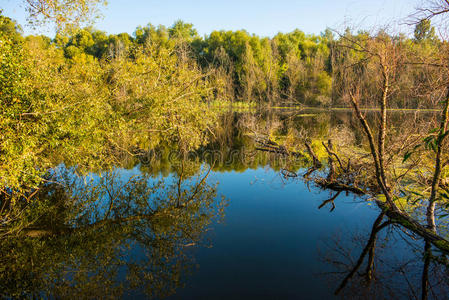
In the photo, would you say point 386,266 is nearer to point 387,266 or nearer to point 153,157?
point 387,266

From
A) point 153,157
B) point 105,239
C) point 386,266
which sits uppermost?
point 153,157

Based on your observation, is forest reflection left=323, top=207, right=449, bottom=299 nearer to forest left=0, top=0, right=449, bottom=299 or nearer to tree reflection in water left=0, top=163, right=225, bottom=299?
forest left=0, top=0, right=449, bottom=299

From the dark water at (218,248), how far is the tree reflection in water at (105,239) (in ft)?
0.10

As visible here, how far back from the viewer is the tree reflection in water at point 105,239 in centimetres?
602

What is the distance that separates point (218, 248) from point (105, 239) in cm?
321

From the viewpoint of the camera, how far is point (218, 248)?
7.71 metres

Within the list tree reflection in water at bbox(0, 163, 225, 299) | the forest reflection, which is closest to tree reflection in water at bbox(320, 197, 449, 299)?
the forest reflection

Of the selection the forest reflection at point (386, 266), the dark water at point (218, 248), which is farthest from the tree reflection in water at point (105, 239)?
the forest reflection at point (386, 266)

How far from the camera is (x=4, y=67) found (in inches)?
296

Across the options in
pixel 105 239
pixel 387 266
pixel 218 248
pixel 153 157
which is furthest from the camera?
pixel 153 157

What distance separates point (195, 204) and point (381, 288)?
665 cm

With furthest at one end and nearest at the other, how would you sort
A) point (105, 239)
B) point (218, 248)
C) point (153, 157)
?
1. point (153, 157)
2. point (105, 239)
3. point (218, 248)

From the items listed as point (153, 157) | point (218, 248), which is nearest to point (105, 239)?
point (218, 248)

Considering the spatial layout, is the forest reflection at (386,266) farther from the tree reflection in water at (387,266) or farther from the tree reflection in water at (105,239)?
the tree reflection in water at (105,239)
